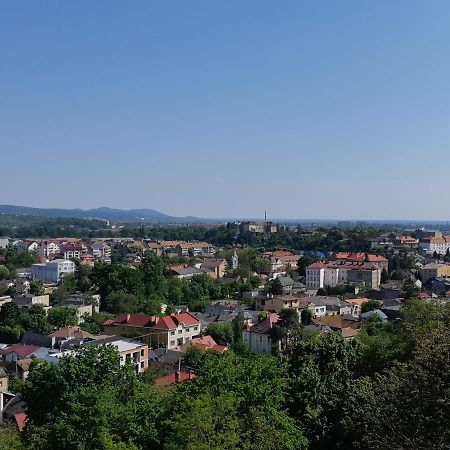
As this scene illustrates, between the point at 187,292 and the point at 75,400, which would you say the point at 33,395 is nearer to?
the point at 75,400

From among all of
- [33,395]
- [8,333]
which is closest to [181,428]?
[33,395]

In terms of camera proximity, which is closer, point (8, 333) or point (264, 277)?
point (8, 333)

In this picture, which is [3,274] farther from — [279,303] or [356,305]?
[356,305]

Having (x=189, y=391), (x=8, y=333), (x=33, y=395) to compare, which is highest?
(x=189, y=391)

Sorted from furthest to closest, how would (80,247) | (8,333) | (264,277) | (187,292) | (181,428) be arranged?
1. (80,247)
2. (264,277)
3. (187,292)
4. (8,333)
5. (181,428)

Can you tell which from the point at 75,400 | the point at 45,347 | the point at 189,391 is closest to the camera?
the point at 189,391

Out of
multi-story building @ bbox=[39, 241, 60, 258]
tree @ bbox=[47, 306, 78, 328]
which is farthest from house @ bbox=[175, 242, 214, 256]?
tree @ bbox=[47, 306, 78, 328]

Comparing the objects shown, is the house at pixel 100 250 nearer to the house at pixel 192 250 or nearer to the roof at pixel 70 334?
the house at pixel 192 250
